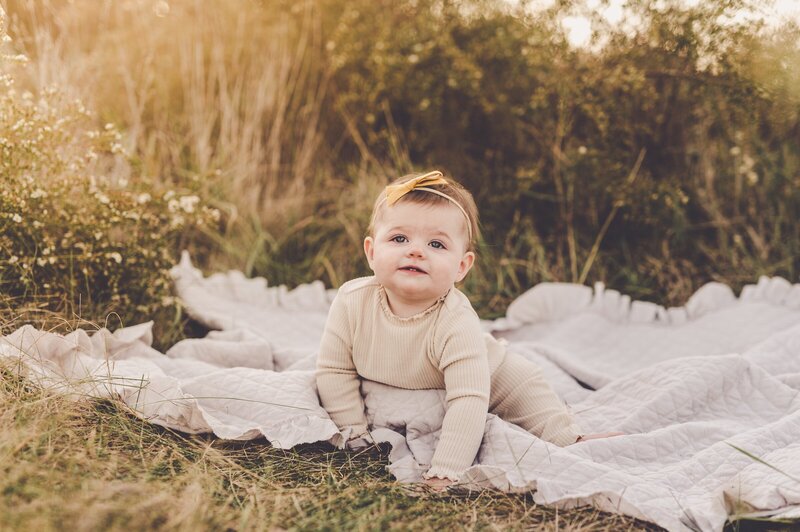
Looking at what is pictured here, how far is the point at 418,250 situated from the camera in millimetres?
2154

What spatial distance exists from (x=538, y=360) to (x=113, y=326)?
1627 mm

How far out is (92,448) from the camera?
1.84 m

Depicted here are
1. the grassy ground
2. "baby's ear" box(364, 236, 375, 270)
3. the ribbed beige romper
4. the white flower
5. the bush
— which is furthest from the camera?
the white flower

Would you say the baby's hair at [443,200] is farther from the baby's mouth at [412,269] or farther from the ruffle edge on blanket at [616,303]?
the ruffle edge on blanket at [616,303]

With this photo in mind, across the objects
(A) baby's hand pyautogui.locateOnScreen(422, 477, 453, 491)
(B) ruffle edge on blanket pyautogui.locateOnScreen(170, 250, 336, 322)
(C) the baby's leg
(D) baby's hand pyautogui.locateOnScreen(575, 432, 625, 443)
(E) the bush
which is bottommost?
(B) ruffle edge on blanket pyautogui.locateOnScreen(170, 250, 336, 322)

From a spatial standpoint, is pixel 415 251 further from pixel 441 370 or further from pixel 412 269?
pixel 441 370

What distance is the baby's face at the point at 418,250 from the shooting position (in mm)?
2162

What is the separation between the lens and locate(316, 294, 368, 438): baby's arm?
234cm

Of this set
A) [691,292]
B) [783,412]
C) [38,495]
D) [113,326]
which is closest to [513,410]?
[783,412]

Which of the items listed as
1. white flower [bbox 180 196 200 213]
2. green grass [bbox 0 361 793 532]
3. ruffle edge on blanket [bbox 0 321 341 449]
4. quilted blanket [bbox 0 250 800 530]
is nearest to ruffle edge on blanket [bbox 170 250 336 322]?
quilted blanket [bbox 0 250 800 530]

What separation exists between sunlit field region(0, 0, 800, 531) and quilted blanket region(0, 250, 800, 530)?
0.93 ft

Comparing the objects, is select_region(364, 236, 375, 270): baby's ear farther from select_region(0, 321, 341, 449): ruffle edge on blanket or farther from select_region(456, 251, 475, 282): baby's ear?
select_region(0, 321, 341, 449): ruffle edge on blanket

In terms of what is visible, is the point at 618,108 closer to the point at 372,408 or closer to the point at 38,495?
the point at 372,408

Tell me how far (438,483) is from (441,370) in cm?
33
